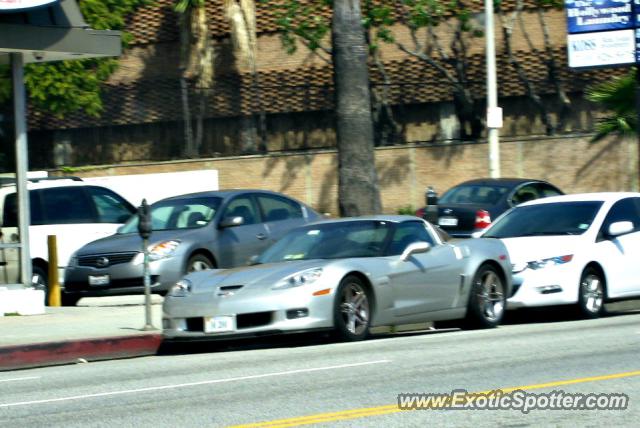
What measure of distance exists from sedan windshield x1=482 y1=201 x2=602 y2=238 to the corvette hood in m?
4.24

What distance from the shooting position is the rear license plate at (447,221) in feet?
73.7

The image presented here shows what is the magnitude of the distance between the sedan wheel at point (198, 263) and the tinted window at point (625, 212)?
18.4 ft

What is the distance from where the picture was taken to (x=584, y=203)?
1738cm

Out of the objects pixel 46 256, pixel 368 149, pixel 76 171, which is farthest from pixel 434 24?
pixel 46 256

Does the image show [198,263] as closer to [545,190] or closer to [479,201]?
[479,201]

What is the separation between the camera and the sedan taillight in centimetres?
2205

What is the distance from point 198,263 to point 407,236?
4384 mm

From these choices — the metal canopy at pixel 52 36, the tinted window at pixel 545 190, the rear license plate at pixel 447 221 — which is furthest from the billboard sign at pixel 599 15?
the metal canopy at pixel 52 36

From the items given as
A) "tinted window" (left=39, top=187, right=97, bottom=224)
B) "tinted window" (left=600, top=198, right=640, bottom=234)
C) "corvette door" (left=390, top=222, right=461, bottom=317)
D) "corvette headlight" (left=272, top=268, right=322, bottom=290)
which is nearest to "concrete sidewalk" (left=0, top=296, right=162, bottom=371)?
"corvette headlight" (left=272, top=268, right=322, bottom=290)

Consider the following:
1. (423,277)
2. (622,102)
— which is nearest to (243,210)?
(423,277)

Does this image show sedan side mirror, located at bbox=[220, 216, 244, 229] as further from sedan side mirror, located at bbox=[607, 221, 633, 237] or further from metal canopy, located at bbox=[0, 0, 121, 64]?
sedan side mirror, located at bbox=[607, 221, 633, 237]

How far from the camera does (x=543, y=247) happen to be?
16.5 m

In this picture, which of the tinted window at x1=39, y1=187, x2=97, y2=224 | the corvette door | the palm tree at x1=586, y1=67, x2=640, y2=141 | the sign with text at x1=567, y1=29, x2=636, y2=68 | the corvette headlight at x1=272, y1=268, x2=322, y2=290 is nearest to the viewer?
the corvette headlight at x1=272, y1=268, x2=322, y2=290

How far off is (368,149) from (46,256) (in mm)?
5439
